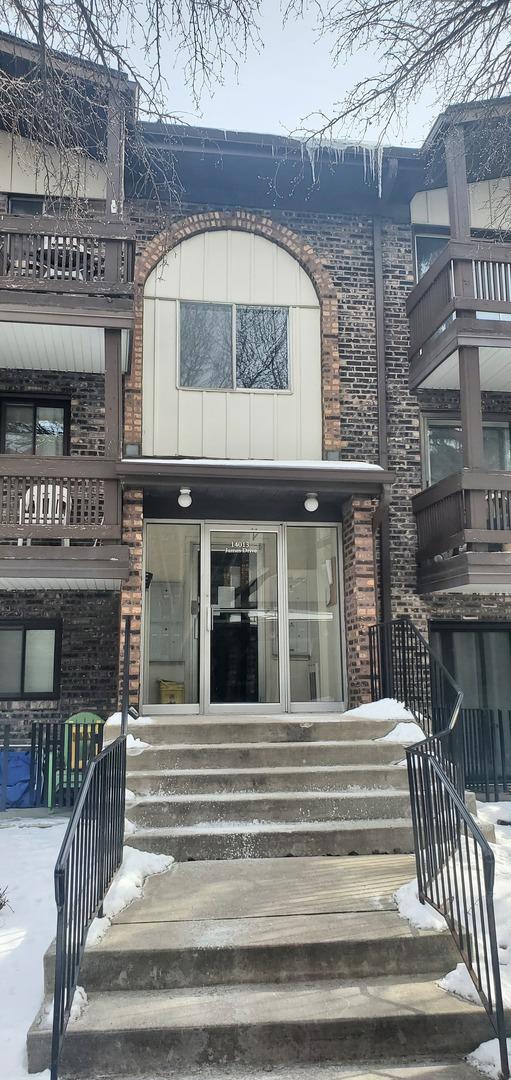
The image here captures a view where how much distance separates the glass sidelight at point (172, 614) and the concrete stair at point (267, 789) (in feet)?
5.98

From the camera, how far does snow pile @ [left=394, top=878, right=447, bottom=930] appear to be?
4.25m

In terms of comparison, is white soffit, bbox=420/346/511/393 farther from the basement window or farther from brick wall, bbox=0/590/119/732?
the basement window

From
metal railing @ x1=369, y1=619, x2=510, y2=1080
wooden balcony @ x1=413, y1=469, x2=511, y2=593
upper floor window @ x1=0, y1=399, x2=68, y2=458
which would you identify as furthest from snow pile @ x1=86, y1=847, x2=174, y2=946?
upper floor window @ x1=0, y1=399, x2=68, y2=458

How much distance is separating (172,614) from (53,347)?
353 cm

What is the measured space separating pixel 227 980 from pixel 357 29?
24.2ft

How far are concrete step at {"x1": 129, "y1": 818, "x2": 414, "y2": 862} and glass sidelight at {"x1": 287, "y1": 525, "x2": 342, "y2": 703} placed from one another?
12.0 ft

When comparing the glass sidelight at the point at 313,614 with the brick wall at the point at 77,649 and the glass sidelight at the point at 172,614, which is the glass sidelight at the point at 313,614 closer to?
the glass sidelight at the point at 172,614

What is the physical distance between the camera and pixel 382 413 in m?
10.1

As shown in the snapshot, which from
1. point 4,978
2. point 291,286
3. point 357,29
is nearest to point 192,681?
point 4,978

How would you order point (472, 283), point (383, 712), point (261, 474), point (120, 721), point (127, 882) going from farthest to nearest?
1. point (472, 283)
2. point (261, 474)
3. point (383, 712)
4. point (120, 721)
5. point (127, 882)

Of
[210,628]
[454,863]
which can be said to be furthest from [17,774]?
[454,863]

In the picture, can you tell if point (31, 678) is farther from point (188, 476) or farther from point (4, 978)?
point (4, 978)

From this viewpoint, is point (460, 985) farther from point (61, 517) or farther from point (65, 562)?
point (61, 517)

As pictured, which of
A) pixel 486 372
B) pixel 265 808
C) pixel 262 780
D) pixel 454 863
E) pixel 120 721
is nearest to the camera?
pixel 454 863
